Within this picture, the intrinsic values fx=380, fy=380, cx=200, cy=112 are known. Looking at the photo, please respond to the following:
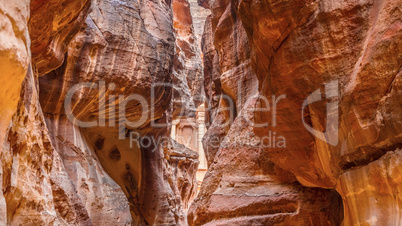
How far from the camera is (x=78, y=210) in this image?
778cm

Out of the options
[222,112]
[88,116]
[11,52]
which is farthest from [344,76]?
[88,116]

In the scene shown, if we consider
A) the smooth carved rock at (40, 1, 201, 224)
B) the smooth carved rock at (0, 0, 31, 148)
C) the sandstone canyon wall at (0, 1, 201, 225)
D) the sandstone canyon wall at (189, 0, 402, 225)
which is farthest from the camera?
the smooth carved rock at (40, 1, 201, 224)

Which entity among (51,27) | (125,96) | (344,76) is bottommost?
(344,76)

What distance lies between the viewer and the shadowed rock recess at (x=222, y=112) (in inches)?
145

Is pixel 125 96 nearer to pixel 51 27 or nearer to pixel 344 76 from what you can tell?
pixel 51 27

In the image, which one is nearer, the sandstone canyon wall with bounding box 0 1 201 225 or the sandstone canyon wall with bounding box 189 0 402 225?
the sandstone canyon wall with bounding box 0 1 201 225

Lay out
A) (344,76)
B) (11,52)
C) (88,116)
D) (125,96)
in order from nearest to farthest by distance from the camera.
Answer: (11,52)
(344,76)
(125,96)
(88,116)

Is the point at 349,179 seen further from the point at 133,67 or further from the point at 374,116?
the point at 133,67

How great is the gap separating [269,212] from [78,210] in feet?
12.8

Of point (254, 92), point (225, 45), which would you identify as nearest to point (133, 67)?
point (225, 45)

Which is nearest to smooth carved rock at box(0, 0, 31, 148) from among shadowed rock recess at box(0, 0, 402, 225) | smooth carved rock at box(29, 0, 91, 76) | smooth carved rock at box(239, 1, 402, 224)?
shadowed rock recess at box(0, 0, 402, 225)

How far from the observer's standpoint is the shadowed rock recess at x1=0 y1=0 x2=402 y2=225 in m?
3.69

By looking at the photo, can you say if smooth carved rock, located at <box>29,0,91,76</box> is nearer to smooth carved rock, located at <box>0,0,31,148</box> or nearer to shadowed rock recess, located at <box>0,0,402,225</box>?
shadowed rock recess, located at <box>0,0,402,225</box>

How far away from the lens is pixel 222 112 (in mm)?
9234
